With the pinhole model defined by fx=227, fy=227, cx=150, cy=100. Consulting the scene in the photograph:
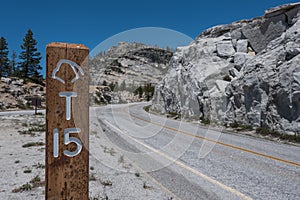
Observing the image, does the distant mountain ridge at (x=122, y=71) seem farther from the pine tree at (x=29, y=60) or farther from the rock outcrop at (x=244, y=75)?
the pine tree at (x=29, y=60)

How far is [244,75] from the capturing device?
52.3 feet

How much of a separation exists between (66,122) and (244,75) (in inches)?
631

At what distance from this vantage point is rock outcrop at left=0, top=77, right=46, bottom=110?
3366 centimetres

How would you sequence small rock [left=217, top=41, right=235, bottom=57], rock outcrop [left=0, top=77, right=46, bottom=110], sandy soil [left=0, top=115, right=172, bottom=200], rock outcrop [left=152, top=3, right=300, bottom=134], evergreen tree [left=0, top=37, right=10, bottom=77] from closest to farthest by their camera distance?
1. sandy soil [left=0, top=115, right=172, bottom=200]
2. rock outcrop [left=152, top=3, right=300, bottom=134]
3. small rock [left=217, top=41, right=235, bottom=57]
4. rock outcrop [left=0, top=77, right=46, bottom=110]
5. evergreen tree [left=0, top=37, right=10, bottom=77]

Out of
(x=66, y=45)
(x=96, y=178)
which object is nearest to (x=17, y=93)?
(x=96, y=178)

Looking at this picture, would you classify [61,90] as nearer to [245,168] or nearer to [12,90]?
[245,168]

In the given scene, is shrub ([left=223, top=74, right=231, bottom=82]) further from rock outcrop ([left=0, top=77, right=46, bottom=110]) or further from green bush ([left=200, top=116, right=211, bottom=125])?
rock outcrop ([left=0, top=77, right=46, bottom=110])

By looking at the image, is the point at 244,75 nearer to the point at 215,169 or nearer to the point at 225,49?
the point at 225,49

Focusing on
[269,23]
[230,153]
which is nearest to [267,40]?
[269,23]

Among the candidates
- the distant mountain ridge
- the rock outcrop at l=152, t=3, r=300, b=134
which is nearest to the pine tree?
the rock outcrop at l=152, t=3, r=300, b=134

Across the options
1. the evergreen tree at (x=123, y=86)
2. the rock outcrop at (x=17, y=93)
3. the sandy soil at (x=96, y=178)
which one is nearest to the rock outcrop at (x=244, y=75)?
the sandy soil at (x=96, y=178)

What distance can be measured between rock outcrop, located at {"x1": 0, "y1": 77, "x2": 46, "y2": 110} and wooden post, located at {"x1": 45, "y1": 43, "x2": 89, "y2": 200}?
35.6 meters

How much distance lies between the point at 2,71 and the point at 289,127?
5741cm

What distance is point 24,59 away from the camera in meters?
45.2
